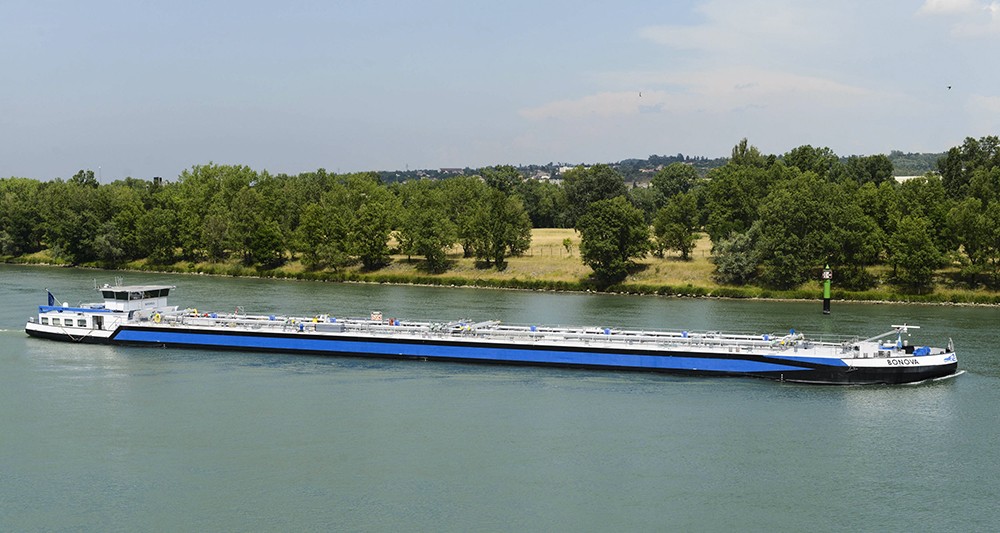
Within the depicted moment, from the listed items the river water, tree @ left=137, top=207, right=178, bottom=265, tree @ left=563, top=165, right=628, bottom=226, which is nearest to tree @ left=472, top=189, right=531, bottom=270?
tree @ left=563, top=165, right=628, bottom=226

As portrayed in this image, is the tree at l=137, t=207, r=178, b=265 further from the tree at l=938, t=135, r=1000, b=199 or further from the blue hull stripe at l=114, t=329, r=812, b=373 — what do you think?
the tree at l=938, t=135, r=1000, b=199

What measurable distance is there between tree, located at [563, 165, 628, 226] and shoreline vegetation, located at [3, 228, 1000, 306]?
1031 cm

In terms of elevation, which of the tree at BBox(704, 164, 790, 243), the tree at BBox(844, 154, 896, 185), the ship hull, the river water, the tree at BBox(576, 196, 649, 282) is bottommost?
the river water

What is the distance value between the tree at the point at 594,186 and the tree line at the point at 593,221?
0.53 ft

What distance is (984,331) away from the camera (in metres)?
48.8

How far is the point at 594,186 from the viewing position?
336 feet

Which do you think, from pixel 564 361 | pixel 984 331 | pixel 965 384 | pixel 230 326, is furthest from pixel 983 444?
pixel 230 326

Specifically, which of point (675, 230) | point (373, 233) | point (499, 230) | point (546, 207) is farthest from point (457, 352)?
point (546, 207)

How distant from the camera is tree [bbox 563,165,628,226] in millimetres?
102062

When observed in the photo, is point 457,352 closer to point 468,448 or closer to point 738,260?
point 468,448

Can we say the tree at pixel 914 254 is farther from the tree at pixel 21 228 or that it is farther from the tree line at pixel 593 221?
the tree at pixel 21 228

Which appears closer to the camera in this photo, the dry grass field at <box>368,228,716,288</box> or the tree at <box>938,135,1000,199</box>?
the dry grass field at <box>368,228,716,288</box>

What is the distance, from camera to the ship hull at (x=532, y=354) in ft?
118

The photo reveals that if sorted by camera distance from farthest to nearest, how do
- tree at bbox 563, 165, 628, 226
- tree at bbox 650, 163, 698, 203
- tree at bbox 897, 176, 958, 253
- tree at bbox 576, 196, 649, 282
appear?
tree at bbox 650, 163, 698, 203 → tree at bbox 563, 165, 628, 226 → tree at bbox 576, 196, 649, 282 → tree at bbox 897, 176, 958, 253
